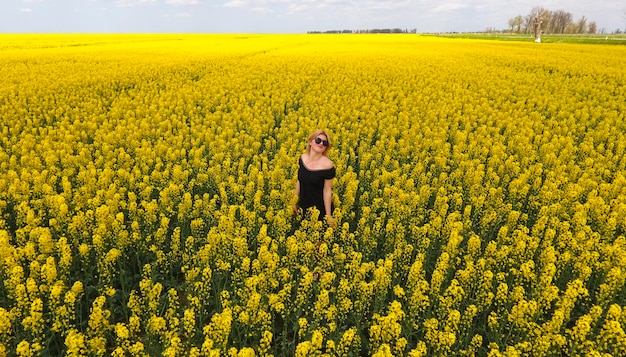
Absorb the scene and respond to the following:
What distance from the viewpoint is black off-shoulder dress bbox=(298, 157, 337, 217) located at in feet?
19.4

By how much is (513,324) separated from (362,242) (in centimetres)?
219

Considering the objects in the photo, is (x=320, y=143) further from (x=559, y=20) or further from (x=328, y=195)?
(x=559, y=20)

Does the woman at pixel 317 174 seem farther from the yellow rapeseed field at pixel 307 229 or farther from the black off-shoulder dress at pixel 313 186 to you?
the yellow rapeseed field at pixel 307 229

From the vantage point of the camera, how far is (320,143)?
568cm

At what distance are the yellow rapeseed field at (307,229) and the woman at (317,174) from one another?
15.6 inches

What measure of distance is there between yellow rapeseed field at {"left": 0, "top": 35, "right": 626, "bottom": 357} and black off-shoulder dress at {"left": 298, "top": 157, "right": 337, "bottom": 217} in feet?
1.21

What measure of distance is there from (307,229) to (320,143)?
142cm

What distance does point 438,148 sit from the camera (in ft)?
33.1

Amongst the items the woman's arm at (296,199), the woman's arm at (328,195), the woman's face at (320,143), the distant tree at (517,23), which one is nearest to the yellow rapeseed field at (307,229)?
the woman's arm at (296,199)

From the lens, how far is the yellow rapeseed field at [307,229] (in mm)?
4301

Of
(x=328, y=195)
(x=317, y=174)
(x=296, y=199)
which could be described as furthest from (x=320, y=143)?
(x=296, y=199)

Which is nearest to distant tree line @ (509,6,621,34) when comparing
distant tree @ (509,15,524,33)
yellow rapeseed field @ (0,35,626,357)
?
distant tree @ (509,15,524,33)

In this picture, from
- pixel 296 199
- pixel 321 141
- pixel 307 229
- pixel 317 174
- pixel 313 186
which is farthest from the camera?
pixel 296 199

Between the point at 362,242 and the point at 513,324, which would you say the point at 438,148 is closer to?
the point at 362,242
